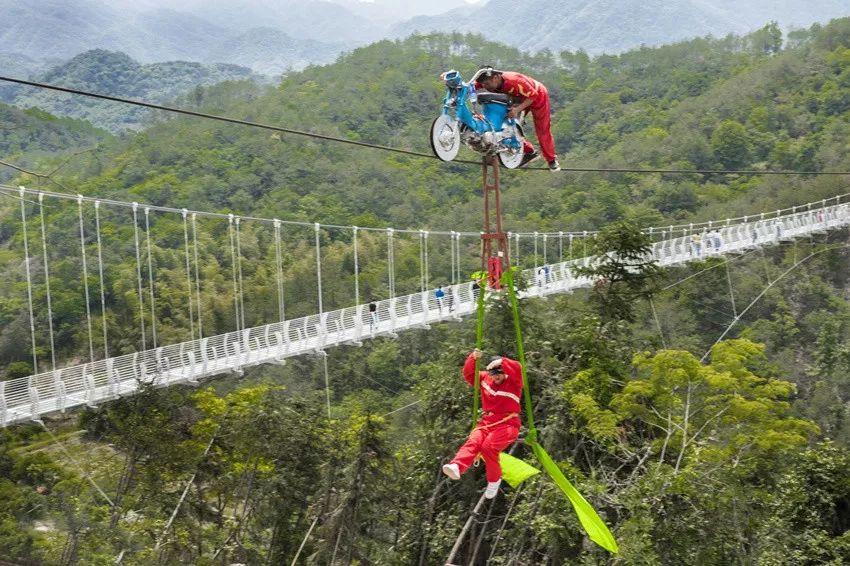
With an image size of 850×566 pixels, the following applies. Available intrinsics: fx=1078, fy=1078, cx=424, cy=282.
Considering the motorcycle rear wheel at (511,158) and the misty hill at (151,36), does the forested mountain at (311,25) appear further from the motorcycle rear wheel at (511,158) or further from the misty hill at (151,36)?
the motorcycle rear wheel at (511,158)

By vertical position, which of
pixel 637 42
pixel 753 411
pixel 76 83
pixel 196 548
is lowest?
pixel 196 548

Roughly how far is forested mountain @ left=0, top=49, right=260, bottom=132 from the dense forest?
45.0ft

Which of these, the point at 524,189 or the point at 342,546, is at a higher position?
the point at 524,189

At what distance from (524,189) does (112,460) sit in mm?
17531

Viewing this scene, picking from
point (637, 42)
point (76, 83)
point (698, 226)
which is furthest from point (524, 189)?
point (637, 42)

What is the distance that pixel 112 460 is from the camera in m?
12.6

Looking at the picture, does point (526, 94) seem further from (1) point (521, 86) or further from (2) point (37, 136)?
(2) point (37, 136)

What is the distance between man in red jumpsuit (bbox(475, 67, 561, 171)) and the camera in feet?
12.6

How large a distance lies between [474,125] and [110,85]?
5762 centimetres

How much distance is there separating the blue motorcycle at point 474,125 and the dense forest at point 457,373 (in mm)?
3883

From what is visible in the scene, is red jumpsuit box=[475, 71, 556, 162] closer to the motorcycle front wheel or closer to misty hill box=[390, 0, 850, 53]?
the motorcycle front wheel

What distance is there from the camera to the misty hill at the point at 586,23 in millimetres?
121000

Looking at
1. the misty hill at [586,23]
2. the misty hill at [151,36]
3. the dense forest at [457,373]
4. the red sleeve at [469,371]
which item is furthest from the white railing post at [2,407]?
the misty hill at [586,23]

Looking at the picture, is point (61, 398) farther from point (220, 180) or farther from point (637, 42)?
point (637, 42)
